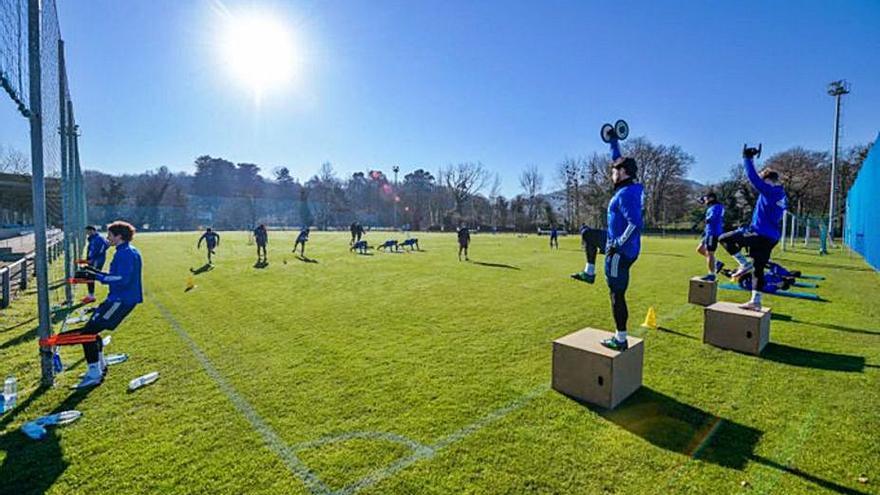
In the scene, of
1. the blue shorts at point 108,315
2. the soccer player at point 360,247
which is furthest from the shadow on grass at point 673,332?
the soccer player at point 360,247

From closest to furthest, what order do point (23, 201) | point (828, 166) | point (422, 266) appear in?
point (422, 266)
point (23, 201)
point (828, 166)

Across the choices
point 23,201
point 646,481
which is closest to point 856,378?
point 646,481

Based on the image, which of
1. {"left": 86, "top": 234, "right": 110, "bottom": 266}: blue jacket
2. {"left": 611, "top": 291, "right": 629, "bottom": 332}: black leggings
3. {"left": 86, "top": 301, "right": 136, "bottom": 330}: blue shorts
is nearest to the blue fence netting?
{"left": 611, "top": 291, "right": 629, "bottom": 332}: black leggings

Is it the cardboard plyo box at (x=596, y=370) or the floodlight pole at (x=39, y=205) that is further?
the floodlight pole at (x=39, y=205)

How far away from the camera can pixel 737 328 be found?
5.46 m

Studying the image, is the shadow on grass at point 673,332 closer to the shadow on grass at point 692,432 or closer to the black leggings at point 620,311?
the shadow on grass at point 692,432

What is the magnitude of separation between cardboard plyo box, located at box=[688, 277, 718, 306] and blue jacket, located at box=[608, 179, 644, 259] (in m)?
5.08

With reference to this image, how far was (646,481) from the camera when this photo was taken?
2799 millimetres

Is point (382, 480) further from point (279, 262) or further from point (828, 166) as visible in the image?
point (828, 166)

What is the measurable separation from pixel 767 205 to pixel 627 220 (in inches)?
→ 141

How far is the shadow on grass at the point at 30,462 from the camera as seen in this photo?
282 cm

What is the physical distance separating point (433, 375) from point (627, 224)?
2.75 m

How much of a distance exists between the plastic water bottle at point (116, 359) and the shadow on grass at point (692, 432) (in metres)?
5.94

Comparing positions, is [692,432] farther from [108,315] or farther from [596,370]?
[108,315]
